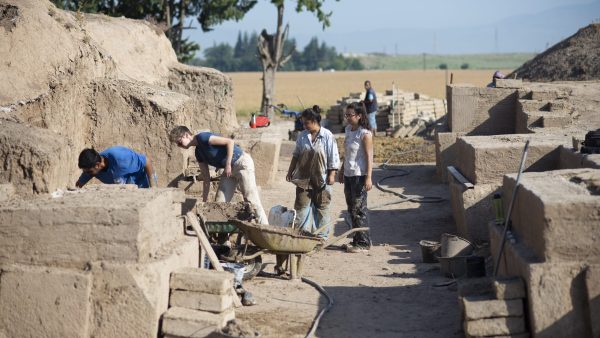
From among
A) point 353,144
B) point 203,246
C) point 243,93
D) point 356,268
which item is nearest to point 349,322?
point 203,246

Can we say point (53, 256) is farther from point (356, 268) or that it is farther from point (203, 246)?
point (356, 268)

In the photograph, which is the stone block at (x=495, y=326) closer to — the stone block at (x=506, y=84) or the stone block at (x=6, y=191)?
the stone block at (x=6, y=191)

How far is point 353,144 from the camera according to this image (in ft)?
32.9

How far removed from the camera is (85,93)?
36.7ft

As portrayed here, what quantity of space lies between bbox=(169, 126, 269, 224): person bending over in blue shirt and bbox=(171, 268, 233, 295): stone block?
2.37 meters

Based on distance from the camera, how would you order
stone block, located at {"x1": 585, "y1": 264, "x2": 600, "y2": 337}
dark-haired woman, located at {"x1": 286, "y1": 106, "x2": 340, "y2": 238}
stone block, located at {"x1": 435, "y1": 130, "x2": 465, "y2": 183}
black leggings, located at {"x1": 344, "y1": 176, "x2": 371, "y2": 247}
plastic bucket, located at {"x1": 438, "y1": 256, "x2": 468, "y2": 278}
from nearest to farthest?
stone block, located at {"x1": 585, "y1": 264, "x2": 600, "y2": 337}
plastic bucket, located at {"x1": 438, "y1": 256, "x2": 468, "y2": 278}
black leggings, located at {"x1": 344, "y1": 176, "x2": 371, "y2": 247}
dark-haired woman, located at {"x1": 286, "y1": 106, "x2": 340, "y2": 238}
stone block, located at {"x1": 435, "y1": 130, "x2": 465, "y2": 183}

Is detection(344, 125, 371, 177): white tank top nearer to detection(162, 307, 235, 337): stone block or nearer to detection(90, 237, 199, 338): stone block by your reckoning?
detection(162, 307, 235, 337): stone block

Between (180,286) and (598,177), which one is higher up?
(598,177)

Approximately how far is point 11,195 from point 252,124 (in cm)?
980

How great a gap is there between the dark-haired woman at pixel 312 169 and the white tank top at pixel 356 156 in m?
0.20

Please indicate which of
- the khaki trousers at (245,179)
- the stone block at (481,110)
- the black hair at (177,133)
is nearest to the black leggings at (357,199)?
the khaki trousers at (245,179)

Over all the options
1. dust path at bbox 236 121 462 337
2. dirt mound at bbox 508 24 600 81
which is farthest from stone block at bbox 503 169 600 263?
dirt mound at bbox 508 24 600 81

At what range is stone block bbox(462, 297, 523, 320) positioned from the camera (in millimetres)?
6391

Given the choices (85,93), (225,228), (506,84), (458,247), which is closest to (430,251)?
(458,247)
